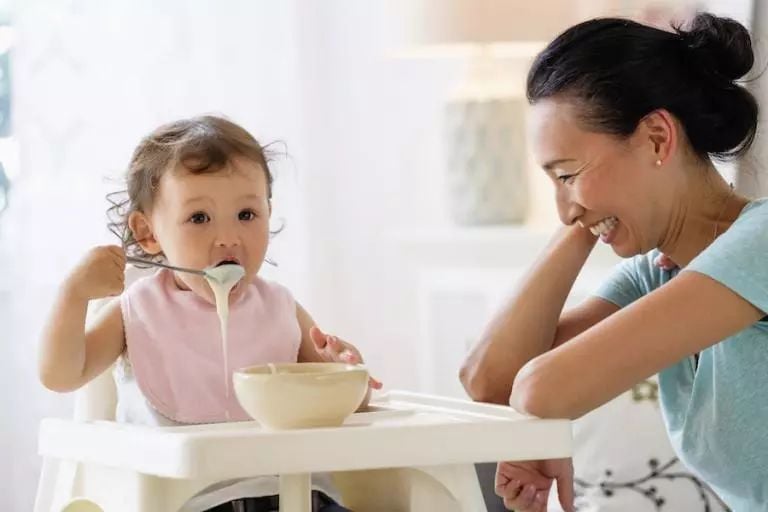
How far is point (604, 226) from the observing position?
159 centimetres

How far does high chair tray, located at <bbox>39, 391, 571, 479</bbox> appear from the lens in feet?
3.81

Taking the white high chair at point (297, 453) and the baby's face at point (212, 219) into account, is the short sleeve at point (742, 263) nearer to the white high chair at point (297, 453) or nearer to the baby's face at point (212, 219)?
the white high chair at point (297, 453)

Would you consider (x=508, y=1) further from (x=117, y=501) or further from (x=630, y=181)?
(x=117, y=501)

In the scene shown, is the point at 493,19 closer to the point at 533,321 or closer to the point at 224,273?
the point at 533,321

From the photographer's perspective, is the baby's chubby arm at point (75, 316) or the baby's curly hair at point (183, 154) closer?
the baby's chubby arm at point (75, 316)

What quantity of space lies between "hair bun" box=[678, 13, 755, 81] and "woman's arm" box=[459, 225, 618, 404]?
0.93ft

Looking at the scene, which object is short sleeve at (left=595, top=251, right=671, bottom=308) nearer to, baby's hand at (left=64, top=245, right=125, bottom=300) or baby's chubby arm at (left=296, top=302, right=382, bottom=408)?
baby's chubby arm at (left=296, top=302, right=382, bottom=408)

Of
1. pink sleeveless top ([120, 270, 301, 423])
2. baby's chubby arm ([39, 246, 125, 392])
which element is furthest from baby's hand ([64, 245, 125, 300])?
pink sleeveless top ([120, 270, 301, 423])

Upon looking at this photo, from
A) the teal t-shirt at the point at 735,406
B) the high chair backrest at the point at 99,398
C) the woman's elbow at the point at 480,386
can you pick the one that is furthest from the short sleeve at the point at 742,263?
the high chair backrest at the point at 99,398

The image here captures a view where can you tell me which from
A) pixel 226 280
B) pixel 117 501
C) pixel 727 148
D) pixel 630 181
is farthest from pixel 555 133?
pixel 117 501

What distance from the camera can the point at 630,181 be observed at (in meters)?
1.55

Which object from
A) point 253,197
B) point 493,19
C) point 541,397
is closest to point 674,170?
point 541,397

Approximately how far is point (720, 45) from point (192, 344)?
737 millimetres

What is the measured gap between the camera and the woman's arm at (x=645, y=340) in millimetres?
1359
